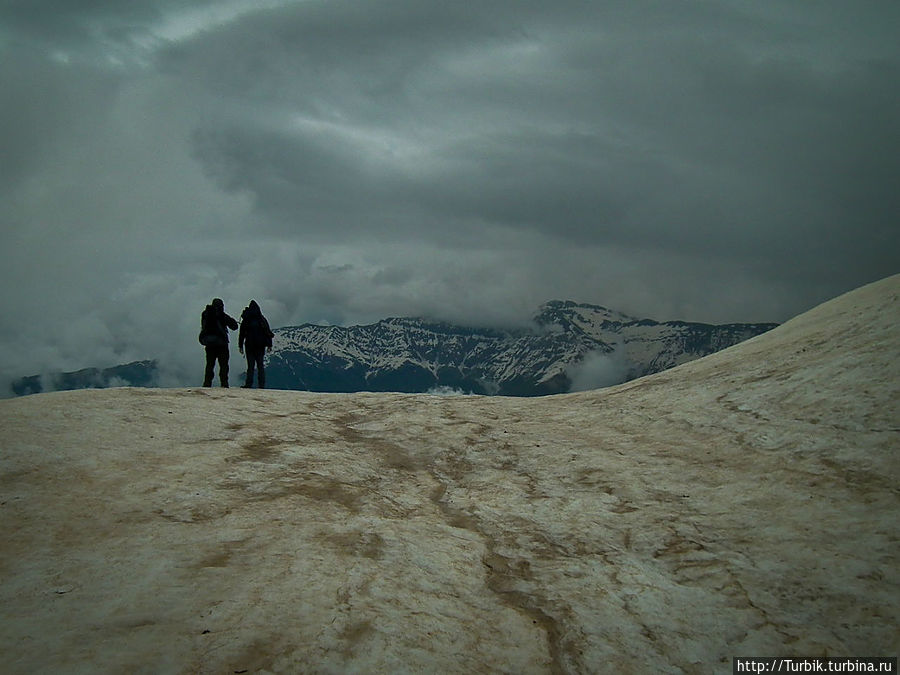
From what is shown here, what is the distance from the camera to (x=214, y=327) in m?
25.2

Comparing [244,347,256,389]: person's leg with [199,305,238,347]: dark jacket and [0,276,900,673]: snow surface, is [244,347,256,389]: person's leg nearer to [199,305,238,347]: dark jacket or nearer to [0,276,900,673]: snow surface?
[199,305,238,347]: dark jacket

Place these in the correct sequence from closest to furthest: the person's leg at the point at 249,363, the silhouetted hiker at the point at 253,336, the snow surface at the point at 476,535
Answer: the snow surface at the point at 476,535 < the person's leg at the point at 249,363 < the silhouetted hiker at the point at 253,336

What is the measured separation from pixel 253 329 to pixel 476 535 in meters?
21.5

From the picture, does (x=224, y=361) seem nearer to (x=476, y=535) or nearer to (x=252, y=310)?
(x=252, y=310)

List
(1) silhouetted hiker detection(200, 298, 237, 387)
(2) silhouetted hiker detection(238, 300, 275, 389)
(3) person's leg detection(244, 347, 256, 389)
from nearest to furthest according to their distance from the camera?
(1) silhouetted hiker detection(200, 298, 237, 387) < (3) person's leg detection(244, 347, 256, 389) < (2) silhouetted hiker detection(238, 300, 275, 389)

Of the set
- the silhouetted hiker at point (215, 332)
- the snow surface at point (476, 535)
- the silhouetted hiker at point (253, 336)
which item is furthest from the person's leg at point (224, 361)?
the snow surface at point (476, 535)

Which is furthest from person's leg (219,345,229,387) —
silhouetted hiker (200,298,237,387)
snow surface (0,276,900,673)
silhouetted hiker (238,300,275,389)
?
snow surface (0,276,900,673)

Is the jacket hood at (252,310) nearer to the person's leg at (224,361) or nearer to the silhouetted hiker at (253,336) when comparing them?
the silhouetted hiker at (253,336)

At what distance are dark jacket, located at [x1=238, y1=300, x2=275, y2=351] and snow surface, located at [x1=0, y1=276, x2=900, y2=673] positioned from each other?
42.8ft

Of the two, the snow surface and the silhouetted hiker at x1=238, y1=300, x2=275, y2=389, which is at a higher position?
the silhouetted hiker at x1=238, y1=300, x2=275, y2=389

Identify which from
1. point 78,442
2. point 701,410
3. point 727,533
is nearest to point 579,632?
point 727,533

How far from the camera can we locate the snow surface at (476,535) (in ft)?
19.3

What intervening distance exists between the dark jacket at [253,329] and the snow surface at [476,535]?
42.8 ft

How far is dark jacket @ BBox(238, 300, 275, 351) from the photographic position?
89.1 ft
